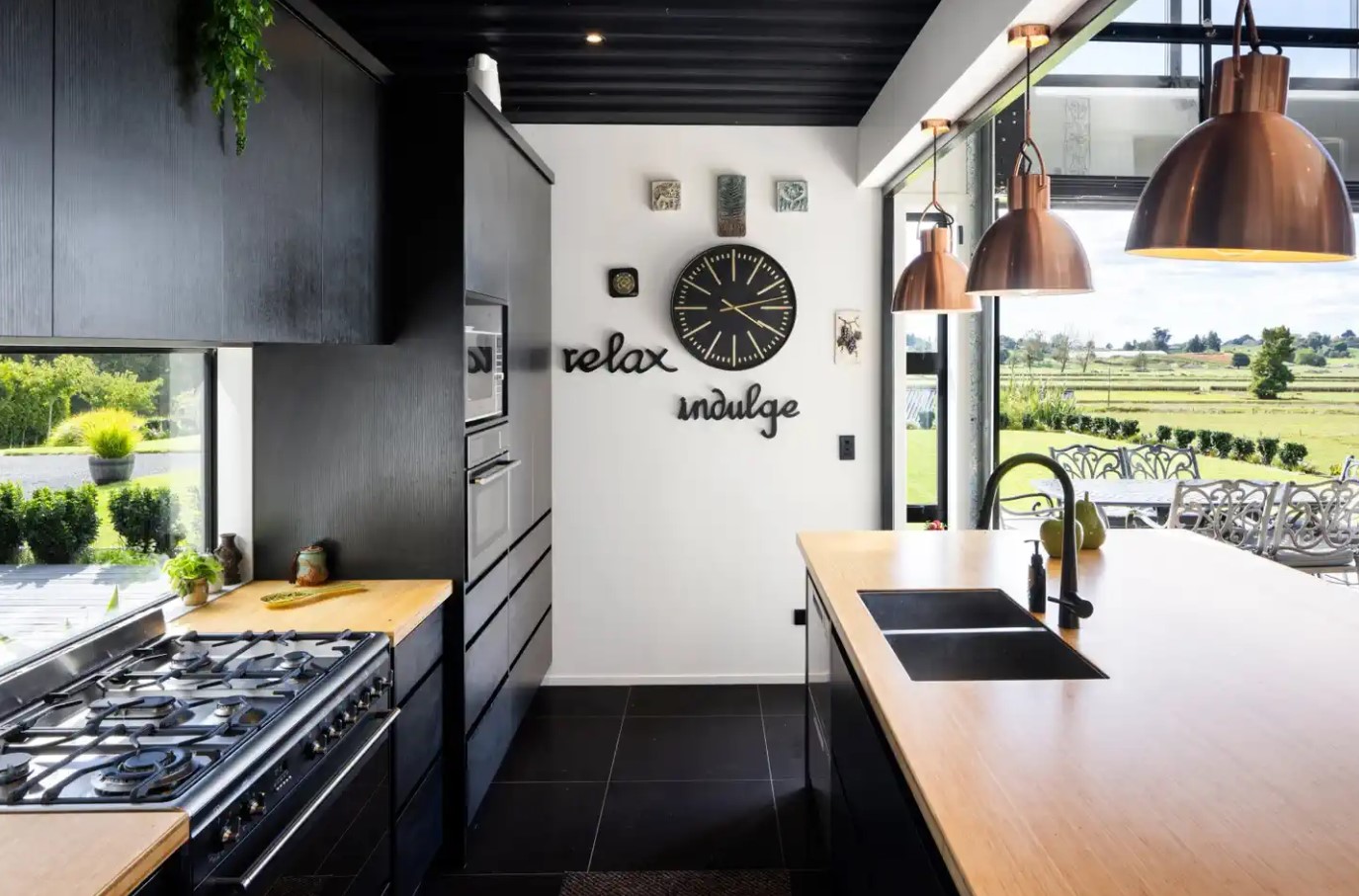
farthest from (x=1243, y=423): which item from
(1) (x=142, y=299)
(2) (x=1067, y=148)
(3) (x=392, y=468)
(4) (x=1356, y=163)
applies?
(1) (x=142, y=299)

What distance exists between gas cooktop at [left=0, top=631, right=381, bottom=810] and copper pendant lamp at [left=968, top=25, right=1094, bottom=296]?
5.44ft

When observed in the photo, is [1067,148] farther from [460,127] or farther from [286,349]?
[286,349]

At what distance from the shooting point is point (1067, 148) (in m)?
4.06

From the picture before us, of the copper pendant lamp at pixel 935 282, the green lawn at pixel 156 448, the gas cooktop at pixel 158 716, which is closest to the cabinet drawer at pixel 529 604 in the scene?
the green lawn at pixel 156 448

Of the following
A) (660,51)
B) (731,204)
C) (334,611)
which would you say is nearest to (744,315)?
(731,204)

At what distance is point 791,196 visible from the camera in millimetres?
4324

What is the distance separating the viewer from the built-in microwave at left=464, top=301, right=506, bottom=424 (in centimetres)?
296

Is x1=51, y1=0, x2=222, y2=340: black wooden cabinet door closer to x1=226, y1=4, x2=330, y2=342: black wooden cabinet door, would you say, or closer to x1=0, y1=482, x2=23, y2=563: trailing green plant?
x1=226, y1=4, x2=330, y2=342: black wooden cabinet door

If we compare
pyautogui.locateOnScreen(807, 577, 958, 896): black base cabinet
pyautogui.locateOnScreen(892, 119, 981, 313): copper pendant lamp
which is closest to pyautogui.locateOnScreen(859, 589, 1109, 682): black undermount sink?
pyautogui.locateOnScreen(807, 577, 958, 896): black base cabinet

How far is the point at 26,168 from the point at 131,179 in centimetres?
27

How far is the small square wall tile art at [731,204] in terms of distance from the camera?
431 centimetres

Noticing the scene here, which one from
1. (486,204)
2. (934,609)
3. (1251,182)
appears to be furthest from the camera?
(486,204)

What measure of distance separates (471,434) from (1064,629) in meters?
1.78

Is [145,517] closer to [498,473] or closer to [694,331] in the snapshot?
[498,473]
